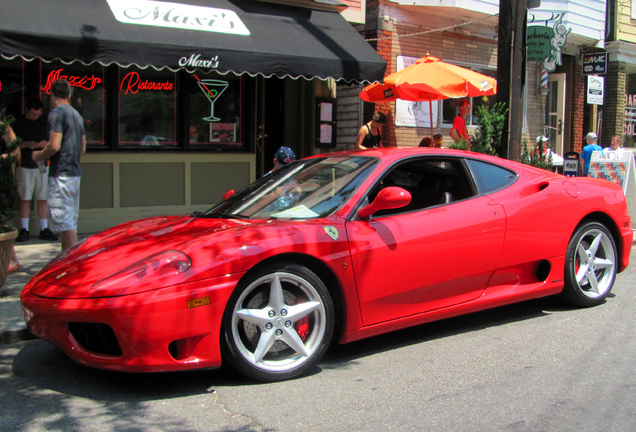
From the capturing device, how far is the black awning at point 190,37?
7.52 metres

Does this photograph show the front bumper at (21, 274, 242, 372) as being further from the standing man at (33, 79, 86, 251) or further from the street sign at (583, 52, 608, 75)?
the street sign at (583, 52, 608, 75)

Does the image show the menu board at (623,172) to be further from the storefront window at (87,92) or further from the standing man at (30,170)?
the standing man at (30,170)

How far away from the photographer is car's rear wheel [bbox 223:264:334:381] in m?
3.75

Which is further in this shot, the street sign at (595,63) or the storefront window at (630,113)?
the storefront window at (630,113)

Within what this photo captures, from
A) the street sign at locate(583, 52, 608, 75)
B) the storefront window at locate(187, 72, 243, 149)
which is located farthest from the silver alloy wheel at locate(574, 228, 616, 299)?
the street sign at locate(583, 52, 608, 75)

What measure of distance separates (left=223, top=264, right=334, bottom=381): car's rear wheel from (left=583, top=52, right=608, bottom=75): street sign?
14.3m

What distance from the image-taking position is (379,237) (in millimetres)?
4297

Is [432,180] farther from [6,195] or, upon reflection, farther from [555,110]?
[555,110]

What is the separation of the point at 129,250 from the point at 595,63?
49.0 ft

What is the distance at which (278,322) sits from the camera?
12.8 feet

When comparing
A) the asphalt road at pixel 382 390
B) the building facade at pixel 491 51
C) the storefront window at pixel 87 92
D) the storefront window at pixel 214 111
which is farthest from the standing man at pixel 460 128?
the asphalt road at pixel 382 390

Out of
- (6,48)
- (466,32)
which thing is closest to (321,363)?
(6,48)

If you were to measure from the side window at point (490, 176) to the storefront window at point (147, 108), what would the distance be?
6295 millimetres

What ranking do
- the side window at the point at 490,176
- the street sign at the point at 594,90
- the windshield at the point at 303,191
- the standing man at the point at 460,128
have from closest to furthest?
the windshield at the point at 303,191 → the side window at the point at 490,176 → the standing man at the point at 460,128 → the street sign at the point at 594,90
